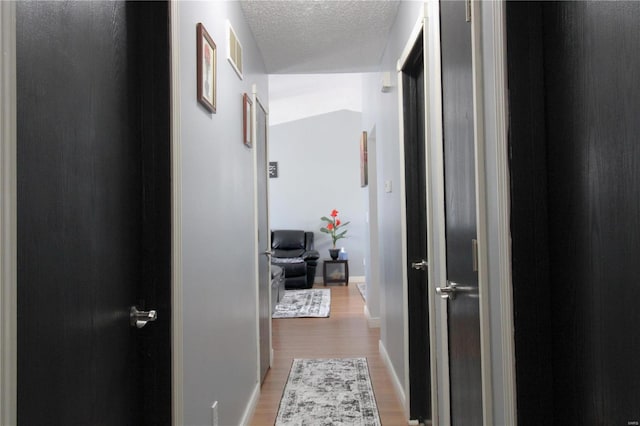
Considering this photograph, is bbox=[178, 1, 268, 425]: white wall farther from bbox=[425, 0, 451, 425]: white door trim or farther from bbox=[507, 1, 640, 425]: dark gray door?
bbox=[507, 1, 640, 425]: dark gray door

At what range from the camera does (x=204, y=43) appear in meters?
1.90

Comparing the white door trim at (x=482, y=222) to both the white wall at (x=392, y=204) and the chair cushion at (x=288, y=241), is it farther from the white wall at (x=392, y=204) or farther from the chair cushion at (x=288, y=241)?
the chair cushion at (x=288, y=241)

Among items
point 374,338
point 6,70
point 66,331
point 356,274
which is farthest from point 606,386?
point 356,274

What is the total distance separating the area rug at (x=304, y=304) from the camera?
19.3 ft

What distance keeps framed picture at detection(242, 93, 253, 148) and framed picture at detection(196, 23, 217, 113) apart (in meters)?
0.78

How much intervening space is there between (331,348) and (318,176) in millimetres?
5095

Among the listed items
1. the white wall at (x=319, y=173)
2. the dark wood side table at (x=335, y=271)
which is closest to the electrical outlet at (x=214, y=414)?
the dark wood side table at (x=335, y=271)

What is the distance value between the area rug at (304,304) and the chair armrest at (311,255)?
61 cm

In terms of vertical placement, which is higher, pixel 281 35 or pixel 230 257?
pixel 281 35

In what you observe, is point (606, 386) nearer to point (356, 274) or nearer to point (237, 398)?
point (237, 398)

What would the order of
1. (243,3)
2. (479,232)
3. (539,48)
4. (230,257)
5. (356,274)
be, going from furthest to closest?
(356,274), (243,3), (230,257), (479,232), (539,48)

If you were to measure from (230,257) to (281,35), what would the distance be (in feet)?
5.65

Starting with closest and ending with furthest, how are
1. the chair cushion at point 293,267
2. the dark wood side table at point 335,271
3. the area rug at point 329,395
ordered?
1. the area rug at point 329,395
2. the chair cushion at point 293,267
3. the dark wood side table at point 335,271

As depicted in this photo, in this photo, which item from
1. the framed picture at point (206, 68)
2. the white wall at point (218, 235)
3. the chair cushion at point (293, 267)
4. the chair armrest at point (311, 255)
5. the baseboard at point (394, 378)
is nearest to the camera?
the white wall at point (218, 235)
